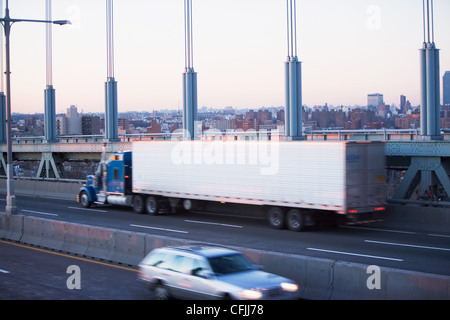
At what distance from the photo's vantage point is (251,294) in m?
10.3

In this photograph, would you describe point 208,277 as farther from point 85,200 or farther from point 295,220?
point 85,200

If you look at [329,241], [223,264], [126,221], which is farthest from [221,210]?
[223,264]

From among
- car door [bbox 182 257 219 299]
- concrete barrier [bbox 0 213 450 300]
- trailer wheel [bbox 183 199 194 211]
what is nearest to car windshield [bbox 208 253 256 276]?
car door [bbox 182 257 219 299]

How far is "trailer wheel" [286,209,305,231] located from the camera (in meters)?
22.5

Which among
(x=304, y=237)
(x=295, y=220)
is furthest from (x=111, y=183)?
(x=304, y=237)

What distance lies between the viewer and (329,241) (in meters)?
20.2

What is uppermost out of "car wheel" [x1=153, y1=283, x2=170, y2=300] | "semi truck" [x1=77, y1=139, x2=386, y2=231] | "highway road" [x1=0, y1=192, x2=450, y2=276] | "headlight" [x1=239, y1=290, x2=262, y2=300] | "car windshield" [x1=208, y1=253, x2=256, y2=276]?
"semi truck" [x1=77, y1=139, x2=386, y2=231]

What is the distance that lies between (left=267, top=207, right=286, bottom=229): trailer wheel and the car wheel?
11.8m

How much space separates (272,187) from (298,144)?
1987 millimetres

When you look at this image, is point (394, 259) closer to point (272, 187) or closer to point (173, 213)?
point (272, 187)

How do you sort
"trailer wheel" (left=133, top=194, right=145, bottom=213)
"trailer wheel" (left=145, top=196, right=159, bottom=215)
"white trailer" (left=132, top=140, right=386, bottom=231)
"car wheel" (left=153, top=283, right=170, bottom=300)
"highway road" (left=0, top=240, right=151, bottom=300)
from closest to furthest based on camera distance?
"car wheel" (left=153, top=283, right=170, bottom=300), "highway road" (left=0, top=240, right=151, bottom=300), "white trailer" (left=132, top=140, right=386, bottom=231), "trailer wheel" (left=145, top=196, right=159, bottom=215), "trailer wheel" (left=133, top=194, right=145, bottom=213)

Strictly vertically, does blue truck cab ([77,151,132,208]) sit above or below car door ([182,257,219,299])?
above

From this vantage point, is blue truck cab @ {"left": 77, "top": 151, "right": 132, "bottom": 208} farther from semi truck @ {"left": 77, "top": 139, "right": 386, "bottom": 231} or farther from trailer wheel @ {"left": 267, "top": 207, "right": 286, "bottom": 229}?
trailer wheel @ {"left": 267, "top": 207, "right": 286, "bottom": 229}

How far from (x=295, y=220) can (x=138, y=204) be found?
9803 millimetres
